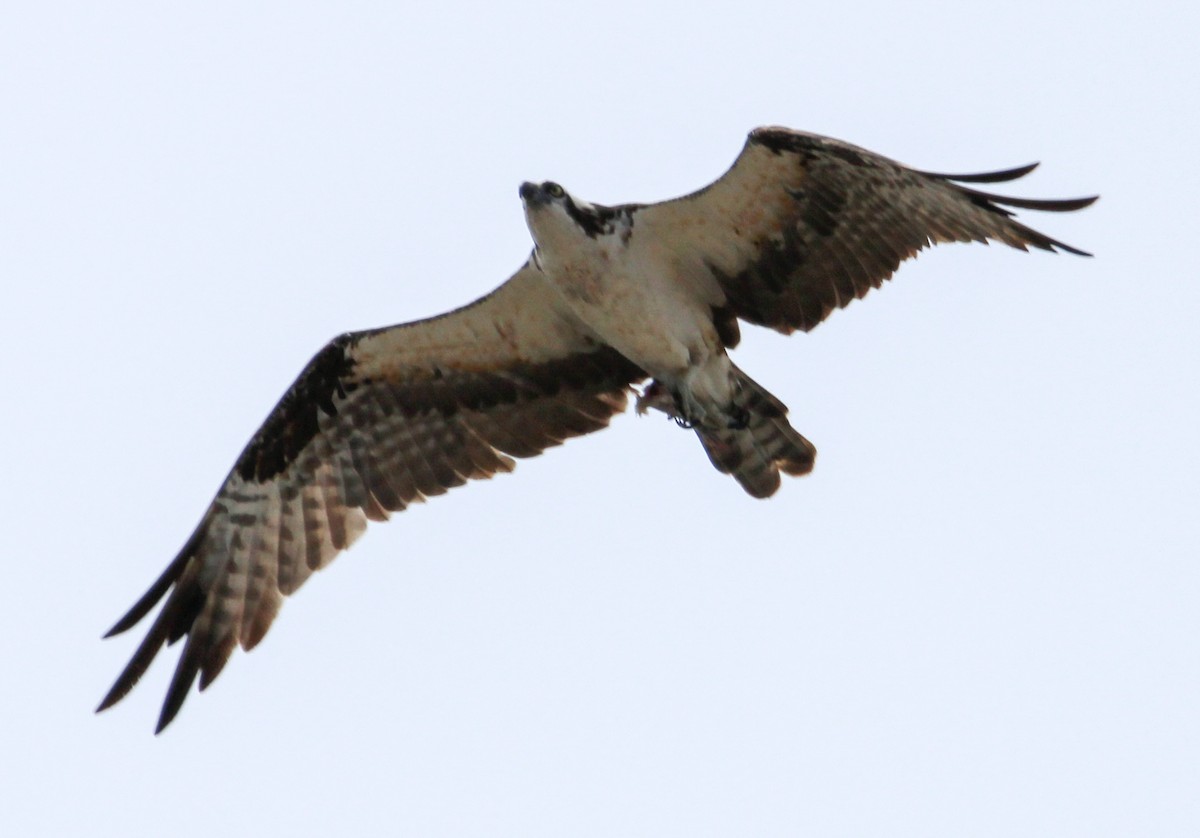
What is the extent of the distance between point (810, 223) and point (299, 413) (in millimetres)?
3229

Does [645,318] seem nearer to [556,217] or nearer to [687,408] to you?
[687,408]

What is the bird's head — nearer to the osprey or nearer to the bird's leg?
the osprey

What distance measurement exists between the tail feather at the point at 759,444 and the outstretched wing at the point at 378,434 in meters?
0.69

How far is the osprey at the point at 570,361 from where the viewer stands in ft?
30.5

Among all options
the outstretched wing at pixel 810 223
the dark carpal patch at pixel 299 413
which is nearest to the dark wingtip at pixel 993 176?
the outstretched wing at pixel 810 223

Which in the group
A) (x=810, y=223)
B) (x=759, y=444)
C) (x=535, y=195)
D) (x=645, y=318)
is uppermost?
(x=810, y=223)

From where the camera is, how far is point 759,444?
383 inches

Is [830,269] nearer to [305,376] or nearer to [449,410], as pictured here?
A: [449,410]

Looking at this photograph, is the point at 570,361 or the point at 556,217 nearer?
the point at 556,217

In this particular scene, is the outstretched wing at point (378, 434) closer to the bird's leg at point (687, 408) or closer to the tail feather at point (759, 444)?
the bird's leg at point (687, 408)

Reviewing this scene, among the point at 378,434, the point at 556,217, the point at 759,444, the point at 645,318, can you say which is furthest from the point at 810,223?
the point at 378,434

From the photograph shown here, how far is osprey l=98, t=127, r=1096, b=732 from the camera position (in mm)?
9281

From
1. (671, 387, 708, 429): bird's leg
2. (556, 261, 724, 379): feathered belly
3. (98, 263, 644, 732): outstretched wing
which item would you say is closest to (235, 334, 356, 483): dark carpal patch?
(98, 263, 644, 732): outstretched wing

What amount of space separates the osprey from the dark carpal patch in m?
0.01
